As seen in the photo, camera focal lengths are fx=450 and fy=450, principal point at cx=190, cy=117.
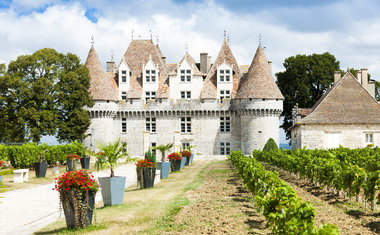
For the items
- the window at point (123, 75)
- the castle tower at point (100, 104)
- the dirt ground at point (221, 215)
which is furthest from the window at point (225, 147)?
the dirt ground at point (221, 215)

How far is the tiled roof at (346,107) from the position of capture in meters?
39.9

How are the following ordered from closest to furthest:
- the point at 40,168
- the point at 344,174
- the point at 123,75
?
the point at 344,174 → the point at 40,168 → the point at 123,75

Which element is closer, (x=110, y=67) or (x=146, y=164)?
(x=146, y=164)

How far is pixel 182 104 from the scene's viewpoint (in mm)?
51125

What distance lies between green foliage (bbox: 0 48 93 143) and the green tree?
27.5m

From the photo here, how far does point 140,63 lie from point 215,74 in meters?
9.17

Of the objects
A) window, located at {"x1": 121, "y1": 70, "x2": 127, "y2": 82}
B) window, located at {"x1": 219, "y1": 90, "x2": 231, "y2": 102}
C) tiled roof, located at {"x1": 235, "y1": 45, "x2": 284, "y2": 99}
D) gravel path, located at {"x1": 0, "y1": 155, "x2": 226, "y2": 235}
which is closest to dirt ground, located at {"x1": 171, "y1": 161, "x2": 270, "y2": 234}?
gravel path, located at {"x1": 0, "y1": 155, "x2": 226, "y2": 235}

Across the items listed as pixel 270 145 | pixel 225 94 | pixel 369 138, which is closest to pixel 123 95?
pixel 225 94

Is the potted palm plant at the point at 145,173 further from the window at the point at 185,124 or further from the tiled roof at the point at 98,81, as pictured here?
the window at the point at 185,124

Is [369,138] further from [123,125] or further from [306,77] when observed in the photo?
[123,125]

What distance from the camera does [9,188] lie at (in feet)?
63.3

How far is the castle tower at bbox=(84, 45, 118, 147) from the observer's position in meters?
49.2

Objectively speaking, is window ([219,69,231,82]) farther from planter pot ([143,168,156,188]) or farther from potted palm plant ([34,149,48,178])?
planter pot ([143,168,156,188])

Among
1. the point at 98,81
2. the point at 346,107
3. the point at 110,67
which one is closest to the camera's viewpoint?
the point at 346,107
